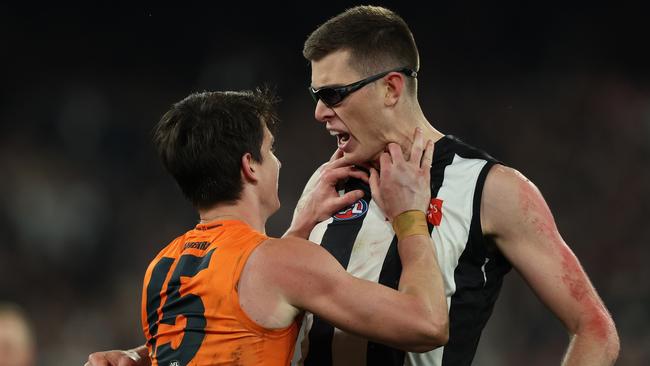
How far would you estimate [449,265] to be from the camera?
2703 millimetres

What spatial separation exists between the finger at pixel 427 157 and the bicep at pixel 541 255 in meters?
0.24

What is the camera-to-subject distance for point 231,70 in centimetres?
734

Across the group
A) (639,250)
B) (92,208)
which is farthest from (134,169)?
(639,250)

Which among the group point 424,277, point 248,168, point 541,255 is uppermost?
point 248,168

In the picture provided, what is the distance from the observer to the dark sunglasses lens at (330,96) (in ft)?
9.51

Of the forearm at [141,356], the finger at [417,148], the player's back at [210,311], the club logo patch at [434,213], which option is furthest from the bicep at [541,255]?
the forearm at [141,356]

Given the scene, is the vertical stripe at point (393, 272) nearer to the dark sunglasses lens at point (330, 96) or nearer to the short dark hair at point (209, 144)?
the dark sunglasses lens at point (330, 96)

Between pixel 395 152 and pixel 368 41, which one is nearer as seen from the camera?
pixel 395 152

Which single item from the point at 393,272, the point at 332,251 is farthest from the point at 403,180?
the point at 332,251

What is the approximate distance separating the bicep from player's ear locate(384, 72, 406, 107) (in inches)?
20.4

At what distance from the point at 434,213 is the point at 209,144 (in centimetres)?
78

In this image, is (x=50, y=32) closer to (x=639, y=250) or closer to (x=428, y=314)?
(x=639, y=250)

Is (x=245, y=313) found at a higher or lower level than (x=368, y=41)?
lower

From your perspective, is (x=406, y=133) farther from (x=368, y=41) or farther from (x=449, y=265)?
(x=449, y=265)
